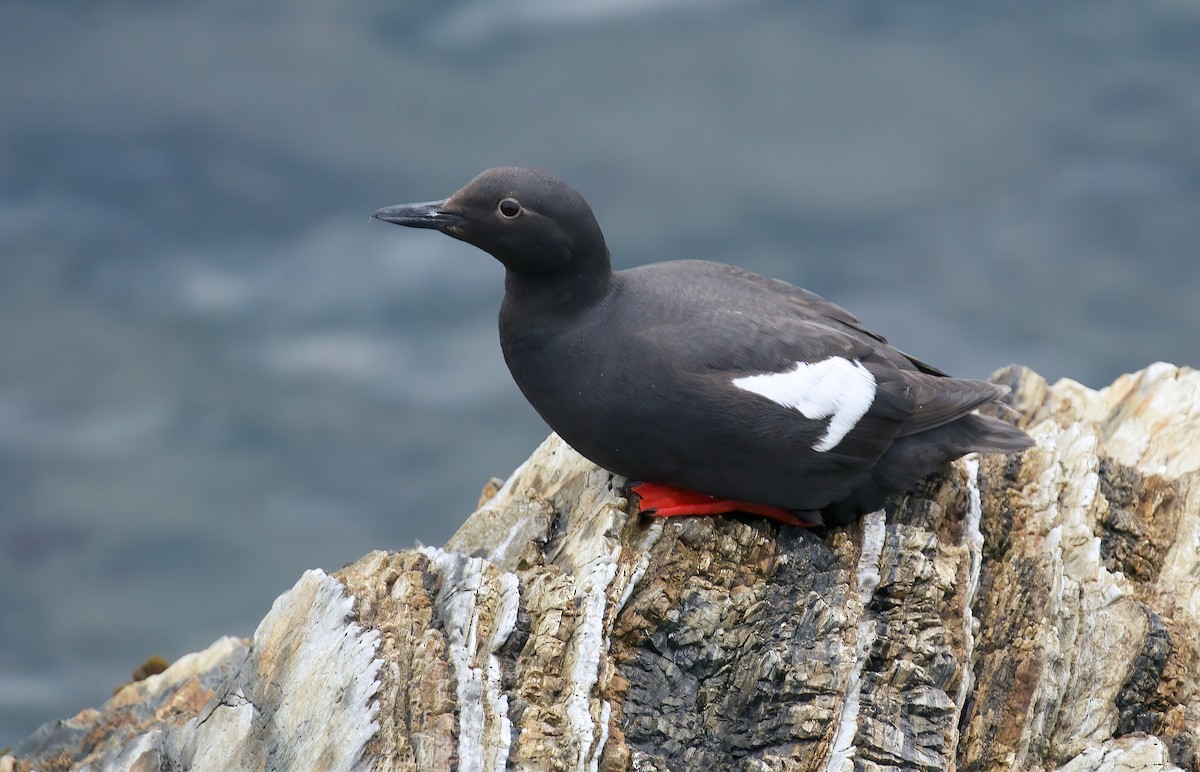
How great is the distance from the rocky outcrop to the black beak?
1.28m

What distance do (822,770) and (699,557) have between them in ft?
3.19

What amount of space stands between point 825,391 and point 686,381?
0.61 meters

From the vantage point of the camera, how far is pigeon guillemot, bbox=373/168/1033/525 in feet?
17.0

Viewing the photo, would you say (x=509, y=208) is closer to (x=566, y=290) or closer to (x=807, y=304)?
(x=566, y=290)

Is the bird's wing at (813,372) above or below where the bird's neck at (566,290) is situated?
below

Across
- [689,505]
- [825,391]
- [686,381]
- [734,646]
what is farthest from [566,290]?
[734,646]

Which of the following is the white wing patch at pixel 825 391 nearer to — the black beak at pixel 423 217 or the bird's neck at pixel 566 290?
the bird's neck at pixel 566 290

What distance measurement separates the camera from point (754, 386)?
17.0ft

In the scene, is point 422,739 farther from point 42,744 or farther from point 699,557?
point 42,744

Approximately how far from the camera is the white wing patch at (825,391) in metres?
5.22

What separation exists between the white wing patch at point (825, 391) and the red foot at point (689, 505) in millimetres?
339

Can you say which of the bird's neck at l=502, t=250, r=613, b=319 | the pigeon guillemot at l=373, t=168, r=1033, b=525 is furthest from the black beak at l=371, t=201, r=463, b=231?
the bird's neck at l=502, t=250, r=613, b=319

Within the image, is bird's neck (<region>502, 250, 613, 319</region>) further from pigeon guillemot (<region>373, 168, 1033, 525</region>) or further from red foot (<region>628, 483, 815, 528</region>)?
red foot (<region>628, 483, 815, 528</region>)

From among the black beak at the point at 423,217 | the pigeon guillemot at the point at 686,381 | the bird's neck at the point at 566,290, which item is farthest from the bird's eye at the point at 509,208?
the bird's neck at the point at 566,290
